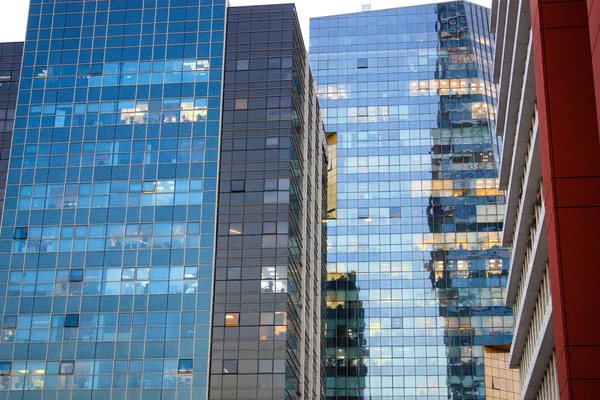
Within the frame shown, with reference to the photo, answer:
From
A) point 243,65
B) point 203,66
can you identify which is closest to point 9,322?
point 203,66

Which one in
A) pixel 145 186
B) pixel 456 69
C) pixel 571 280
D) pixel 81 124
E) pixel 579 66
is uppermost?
pixel 456 69

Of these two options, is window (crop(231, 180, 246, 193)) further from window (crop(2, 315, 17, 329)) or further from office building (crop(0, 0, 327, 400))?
window (crop(2, 315, 17, 329))

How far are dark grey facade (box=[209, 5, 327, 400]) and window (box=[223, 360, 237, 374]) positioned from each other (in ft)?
0.30

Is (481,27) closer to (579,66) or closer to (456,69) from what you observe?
(456,69)

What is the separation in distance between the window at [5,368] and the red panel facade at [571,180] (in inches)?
2705

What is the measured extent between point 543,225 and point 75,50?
237ft

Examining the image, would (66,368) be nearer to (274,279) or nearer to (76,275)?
(76,275)

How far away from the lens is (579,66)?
39.0m

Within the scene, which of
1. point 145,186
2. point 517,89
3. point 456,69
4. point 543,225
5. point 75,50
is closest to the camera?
point 543,225

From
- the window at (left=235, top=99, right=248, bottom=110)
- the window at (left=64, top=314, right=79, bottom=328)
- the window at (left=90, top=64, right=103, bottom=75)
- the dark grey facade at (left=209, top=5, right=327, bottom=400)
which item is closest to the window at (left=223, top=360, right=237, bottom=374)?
the dark grey facade at (left=209, top=5, right=327, bottom=400)

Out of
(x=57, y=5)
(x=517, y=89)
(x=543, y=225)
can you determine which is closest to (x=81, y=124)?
(x=57, y=5)

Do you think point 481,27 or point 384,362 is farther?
point 481,27

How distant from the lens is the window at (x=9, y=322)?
97000 millimetres

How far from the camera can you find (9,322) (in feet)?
319
